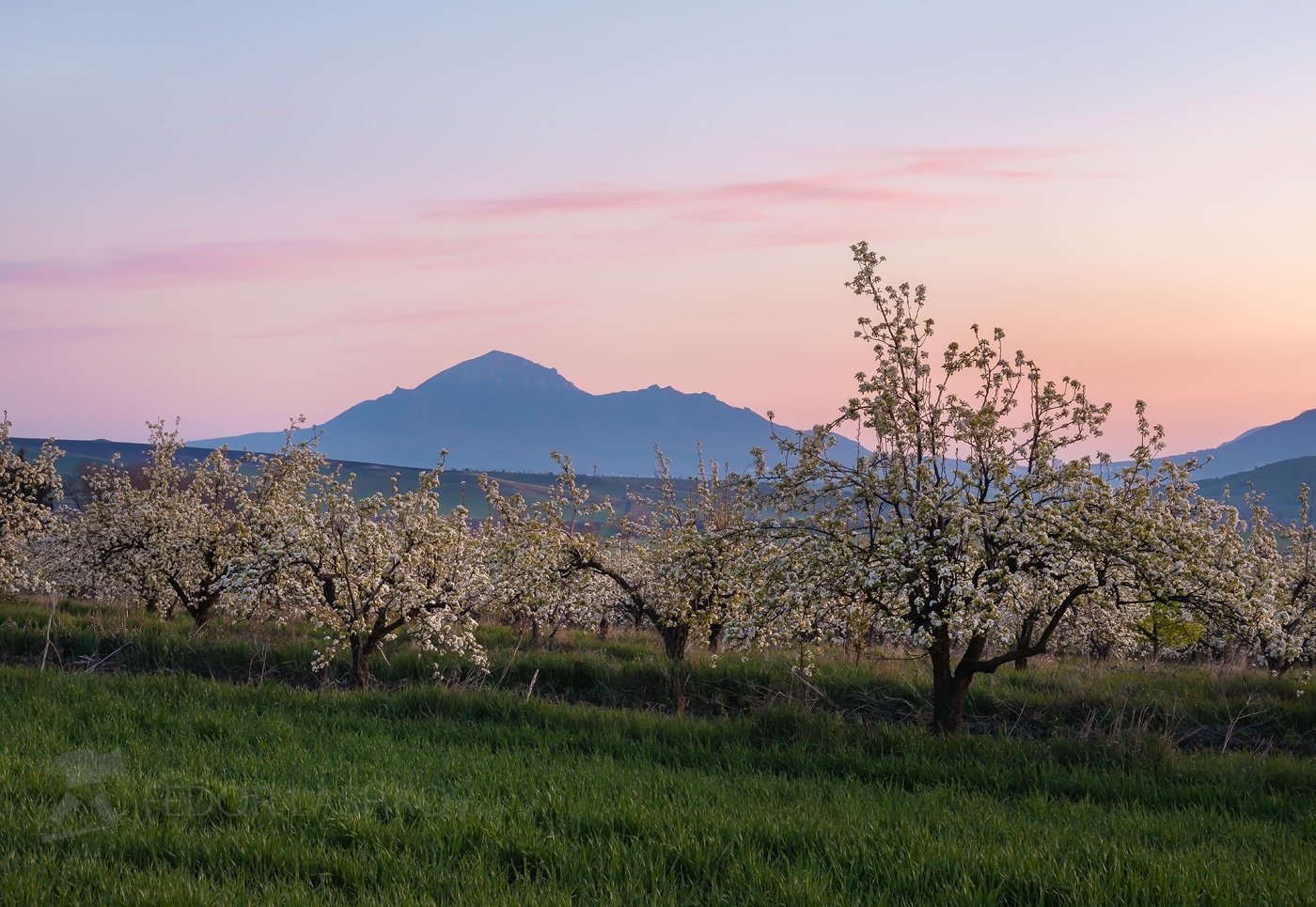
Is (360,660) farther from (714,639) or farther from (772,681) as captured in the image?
(714,639)

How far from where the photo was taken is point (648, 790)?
10633 millimetres

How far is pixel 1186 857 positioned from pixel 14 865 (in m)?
10.2

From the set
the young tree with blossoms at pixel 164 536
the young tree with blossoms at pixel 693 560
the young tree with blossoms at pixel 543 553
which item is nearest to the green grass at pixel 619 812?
the young tree with blossoms at pixel 693 560

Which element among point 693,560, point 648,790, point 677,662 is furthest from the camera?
point 677,662

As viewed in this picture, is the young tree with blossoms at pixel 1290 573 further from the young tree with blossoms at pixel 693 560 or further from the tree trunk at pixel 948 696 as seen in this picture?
the young tree with blossoms at pixel 693 560

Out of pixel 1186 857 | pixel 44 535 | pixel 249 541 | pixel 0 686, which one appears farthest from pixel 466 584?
pixel 44 535

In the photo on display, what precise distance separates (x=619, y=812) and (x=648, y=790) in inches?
53.2

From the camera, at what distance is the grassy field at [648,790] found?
761cm

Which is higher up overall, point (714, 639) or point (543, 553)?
point (543, 553)

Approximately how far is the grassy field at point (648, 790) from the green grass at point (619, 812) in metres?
0.04

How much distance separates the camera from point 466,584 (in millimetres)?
18328

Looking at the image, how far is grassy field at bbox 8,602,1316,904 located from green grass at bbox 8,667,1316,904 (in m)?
0.04

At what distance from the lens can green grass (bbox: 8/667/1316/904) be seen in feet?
24.7

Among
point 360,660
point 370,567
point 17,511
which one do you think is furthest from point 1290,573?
point 17,511
